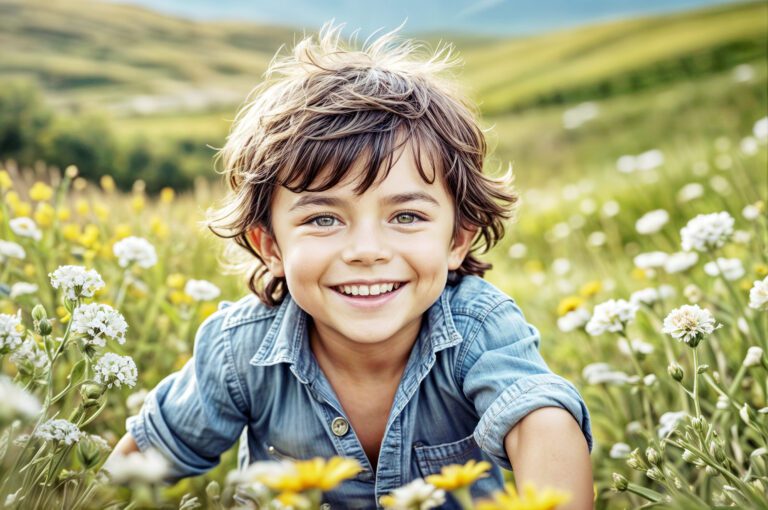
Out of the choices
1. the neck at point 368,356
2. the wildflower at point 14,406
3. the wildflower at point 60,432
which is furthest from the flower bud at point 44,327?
the neck at point 368,356

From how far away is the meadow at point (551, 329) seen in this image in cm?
119

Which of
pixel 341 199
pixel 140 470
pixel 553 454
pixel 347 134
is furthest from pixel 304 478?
pixel 347 134

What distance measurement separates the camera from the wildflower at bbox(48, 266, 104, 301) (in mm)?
1269

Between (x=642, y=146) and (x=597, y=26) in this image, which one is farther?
(x=597, y=26)

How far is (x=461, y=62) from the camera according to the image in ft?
6.99

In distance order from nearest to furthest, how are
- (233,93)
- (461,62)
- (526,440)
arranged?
(526,440), (461,62), (233,93)

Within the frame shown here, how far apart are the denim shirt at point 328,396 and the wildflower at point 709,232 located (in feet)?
1.39

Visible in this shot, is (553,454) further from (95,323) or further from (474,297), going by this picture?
(95,323)

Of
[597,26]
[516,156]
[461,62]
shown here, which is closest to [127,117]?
[516,156]

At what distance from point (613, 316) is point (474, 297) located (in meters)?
0.31

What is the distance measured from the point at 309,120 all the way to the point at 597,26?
15.6 m

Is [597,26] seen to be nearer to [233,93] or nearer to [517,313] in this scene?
[233,93]

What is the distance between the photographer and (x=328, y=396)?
5.61ft

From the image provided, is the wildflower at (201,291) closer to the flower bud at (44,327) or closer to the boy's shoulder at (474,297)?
the boy's shoulder at (474,297)
